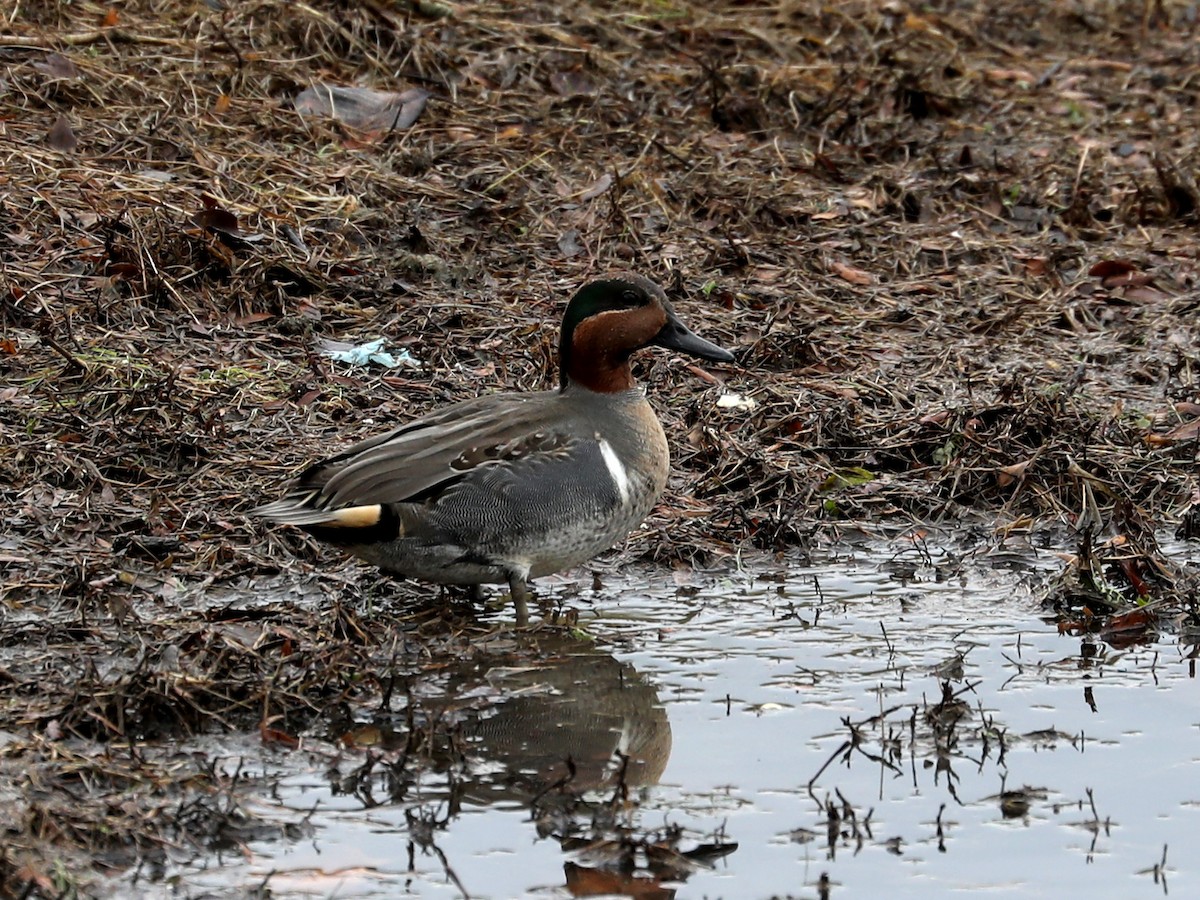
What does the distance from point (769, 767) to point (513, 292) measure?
3721mm

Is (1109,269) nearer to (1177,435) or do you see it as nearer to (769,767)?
(1177,435)

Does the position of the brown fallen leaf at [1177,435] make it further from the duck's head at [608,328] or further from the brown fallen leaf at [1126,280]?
the duck's head at [608,328]

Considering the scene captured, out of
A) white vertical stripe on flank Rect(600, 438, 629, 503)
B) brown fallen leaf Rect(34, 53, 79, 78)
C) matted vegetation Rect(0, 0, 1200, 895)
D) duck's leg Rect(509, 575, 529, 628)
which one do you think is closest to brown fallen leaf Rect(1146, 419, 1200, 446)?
matted vegetation Rect(0, 0, 1200, 895)

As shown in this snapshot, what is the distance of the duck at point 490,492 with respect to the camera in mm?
5426

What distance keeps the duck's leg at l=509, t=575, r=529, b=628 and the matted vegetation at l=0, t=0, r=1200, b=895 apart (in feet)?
0.77

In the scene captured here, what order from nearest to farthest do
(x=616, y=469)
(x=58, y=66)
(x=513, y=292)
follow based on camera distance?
(x=616, y=469) < (x=513, y=292) < (x=58, y=66)

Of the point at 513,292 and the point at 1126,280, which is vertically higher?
the point at 1126,280

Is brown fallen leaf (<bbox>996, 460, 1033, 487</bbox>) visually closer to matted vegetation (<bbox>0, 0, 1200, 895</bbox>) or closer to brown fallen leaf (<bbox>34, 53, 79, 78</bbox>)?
matted vegetation (<bbox>0, 0, 1200, 895</bbox>)

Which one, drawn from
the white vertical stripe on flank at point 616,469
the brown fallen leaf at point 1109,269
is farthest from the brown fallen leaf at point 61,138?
the brown fallen leaf at point 1109,269

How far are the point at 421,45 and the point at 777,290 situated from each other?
9.01 feet

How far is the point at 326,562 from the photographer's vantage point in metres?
6.00

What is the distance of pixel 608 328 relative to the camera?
586cm

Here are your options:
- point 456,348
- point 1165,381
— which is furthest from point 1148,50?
point 456,348

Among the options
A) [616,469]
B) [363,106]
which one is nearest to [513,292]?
[363,106]
